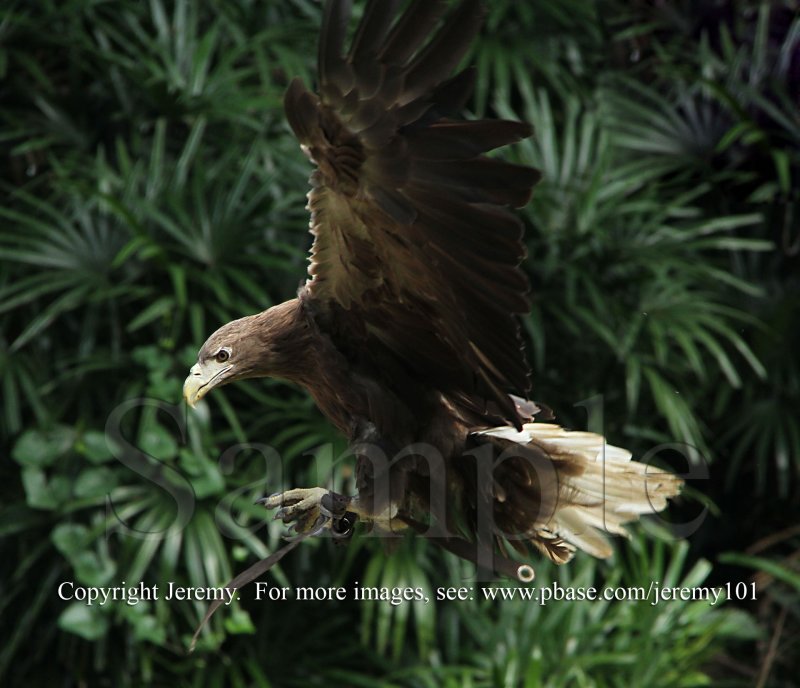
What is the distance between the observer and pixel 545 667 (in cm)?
358

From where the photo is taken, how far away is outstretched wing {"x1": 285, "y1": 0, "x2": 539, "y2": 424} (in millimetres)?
1801

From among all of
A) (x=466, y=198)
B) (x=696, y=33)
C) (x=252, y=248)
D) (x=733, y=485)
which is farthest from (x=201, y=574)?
(x=696, y=33)

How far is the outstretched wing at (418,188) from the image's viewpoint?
5.91ft

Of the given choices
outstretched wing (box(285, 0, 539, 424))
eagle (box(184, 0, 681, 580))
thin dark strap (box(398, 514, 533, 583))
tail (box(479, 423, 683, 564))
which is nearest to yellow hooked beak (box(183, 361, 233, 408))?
eagle (box(184, 0, 681, 580))

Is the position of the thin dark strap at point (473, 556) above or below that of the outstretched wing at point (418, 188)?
below

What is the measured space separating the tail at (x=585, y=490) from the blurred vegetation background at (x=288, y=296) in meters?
1.11

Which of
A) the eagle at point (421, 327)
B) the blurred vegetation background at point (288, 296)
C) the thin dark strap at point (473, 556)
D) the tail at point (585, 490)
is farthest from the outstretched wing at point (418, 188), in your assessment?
the blurred vegetation background at point (288, 296)

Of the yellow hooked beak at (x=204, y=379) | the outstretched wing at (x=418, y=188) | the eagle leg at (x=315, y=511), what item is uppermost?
the outstretched wing at (x=418, y=188)

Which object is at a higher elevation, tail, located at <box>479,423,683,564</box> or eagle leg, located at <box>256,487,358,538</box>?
eagle leg, located at <box>256,487,358,538</box>

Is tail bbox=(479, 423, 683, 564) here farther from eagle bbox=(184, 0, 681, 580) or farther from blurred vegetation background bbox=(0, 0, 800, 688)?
blurred vegetation background bbox=(0, 0, 800, 688)

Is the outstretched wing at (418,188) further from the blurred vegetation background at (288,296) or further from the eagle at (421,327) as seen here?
the blurred vegetation background at (288,296)

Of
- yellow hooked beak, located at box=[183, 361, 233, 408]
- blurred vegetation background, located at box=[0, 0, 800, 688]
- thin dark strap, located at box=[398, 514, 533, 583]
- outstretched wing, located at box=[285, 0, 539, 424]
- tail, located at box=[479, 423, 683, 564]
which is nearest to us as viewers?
outstretched wing, located at box=[285, 0, 539, 424]

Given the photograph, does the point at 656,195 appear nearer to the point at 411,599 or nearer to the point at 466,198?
the point at 411,599

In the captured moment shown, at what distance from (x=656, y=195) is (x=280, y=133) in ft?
4.62
